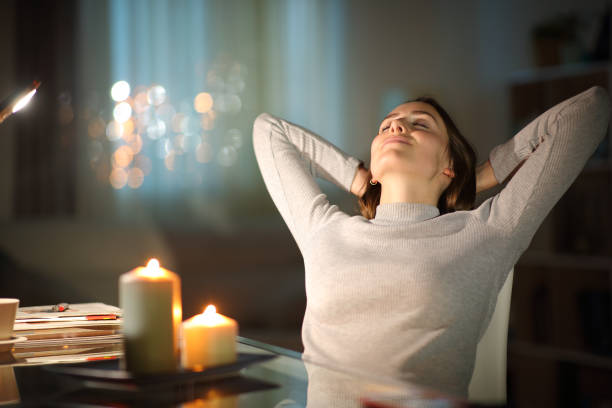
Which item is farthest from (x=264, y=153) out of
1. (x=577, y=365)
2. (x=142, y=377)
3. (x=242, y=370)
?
(x=577, y=365)

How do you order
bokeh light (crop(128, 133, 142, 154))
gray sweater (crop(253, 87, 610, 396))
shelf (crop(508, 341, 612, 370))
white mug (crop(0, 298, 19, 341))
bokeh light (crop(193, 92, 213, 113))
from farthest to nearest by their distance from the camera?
bokeh light (crop(193, 92, 213, 113)), bokeh light (crop(128, 133, 142, 154)), shelf (crop(508, 341, 612, 370)), gray sweater (crop(253, 87, 610, 396)), white mug (crop(0, 298, 19, 341))

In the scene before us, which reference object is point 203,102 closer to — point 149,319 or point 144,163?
point 144,163

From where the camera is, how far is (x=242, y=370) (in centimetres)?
84

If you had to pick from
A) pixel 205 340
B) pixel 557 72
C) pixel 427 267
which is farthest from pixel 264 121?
pixel 557 72

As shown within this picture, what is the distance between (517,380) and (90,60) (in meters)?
2.52

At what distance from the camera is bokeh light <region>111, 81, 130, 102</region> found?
2998 mm

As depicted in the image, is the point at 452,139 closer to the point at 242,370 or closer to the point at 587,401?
the point at 242,370

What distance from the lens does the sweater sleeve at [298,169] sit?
4.51 feet

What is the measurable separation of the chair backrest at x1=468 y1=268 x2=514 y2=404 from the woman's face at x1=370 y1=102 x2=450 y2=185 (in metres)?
0.30

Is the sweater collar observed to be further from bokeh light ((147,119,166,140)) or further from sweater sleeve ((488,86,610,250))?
bokeh light ((147,119,166,140))

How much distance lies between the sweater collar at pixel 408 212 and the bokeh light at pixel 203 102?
198cm

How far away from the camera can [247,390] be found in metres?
0.76

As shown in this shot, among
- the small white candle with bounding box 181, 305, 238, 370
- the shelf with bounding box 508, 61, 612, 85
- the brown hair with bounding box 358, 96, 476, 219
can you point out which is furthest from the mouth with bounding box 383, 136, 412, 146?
the shelf with bounding box 508, 61, 612, 85

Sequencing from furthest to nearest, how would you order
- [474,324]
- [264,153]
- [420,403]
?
→ 1. [264,153]
2. [474,324]
3. [420,403]
